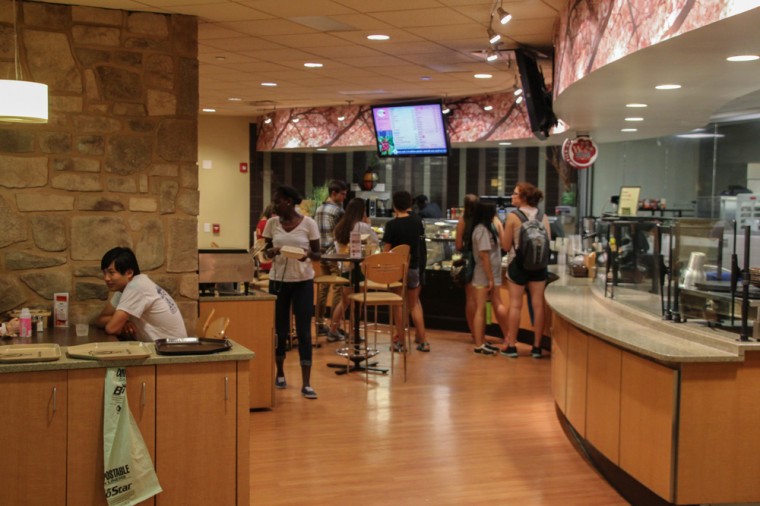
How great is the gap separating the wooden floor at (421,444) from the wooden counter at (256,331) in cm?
18

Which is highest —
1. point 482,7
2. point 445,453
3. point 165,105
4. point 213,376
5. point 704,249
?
point 482,7

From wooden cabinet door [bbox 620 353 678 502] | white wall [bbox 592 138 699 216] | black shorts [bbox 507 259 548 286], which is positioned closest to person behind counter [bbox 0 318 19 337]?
wooden cabinet door [bbox 620 353 678 502]

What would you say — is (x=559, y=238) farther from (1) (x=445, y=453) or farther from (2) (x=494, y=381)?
(1) (x=445, y=453)

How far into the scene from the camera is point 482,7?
5.88 metres

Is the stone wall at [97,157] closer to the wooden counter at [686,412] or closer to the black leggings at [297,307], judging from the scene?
the black leggings at [297,307]

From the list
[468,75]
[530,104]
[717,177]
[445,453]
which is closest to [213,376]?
[445,453]

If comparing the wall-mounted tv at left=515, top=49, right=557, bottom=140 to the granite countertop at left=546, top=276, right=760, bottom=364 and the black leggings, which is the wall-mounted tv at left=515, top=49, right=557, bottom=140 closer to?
the granite countertop at left=546, top=276, right=760, bottom=364

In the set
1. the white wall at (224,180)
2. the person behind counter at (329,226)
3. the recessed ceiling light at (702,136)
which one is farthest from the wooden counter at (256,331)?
the white wall at (224,180)

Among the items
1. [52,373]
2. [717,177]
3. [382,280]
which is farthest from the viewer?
[717,177]

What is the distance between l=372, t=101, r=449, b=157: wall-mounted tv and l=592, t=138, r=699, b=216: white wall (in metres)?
2.78

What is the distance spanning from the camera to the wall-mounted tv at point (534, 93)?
24.5 feet

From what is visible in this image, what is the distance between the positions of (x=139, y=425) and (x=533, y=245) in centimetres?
521

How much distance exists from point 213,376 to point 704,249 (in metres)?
2.63

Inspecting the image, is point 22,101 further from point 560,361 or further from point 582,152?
point 582,152
